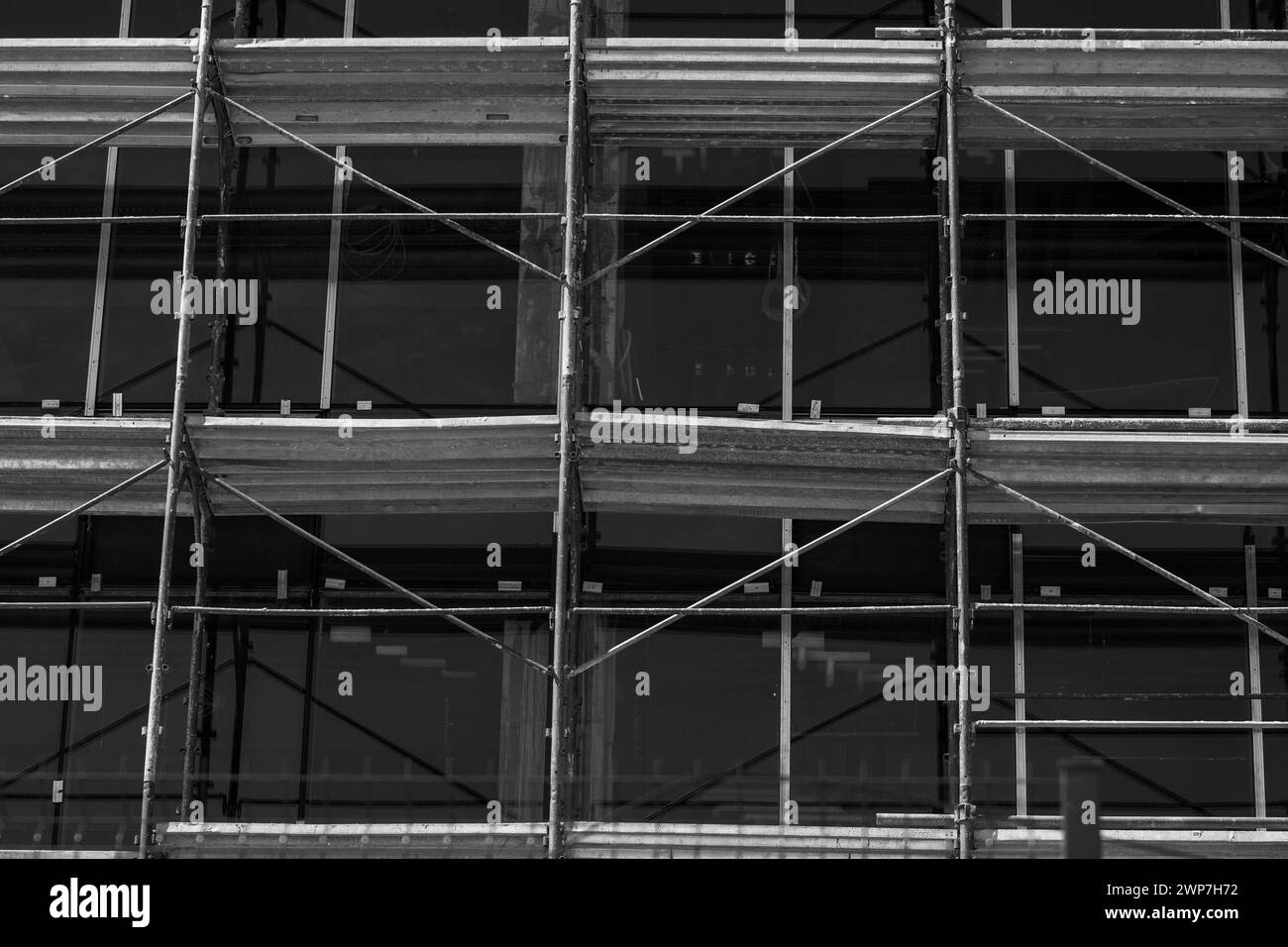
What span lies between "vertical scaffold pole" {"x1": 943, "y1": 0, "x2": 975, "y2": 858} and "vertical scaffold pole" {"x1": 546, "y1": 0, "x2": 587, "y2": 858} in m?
2.34

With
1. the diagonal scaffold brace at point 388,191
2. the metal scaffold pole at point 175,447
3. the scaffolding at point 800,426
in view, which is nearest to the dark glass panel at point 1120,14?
the scaffolding at point 800,426

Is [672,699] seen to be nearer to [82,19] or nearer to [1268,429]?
[1268,429]

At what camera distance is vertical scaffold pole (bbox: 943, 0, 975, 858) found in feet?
33.1

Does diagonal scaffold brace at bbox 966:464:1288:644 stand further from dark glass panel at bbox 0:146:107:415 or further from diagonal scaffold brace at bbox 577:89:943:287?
dark glass panel at bbox 0:146:107:415

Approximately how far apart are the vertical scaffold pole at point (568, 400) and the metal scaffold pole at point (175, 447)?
91.9 inches

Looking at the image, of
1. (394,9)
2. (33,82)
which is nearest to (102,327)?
(33,82)

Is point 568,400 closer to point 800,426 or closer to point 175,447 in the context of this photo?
point 800,426

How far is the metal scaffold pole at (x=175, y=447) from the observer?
1018 cm

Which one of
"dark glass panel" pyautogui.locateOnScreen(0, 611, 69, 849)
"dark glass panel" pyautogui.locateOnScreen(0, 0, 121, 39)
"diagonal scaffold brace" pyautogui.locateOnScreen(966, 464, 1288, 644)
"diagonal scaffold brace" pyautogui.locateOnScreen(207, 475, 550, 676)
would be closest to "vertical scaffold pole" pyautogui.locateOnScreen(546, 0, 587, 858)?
"diagonal scaffold brace" pyautogui.locateOnScreen(207, 475, 550, 676)

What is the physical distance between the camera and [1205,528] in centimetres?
1131

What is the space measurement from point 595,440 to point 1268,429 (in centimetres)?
427

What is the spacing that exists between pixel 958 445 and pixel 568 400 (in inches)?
94.4

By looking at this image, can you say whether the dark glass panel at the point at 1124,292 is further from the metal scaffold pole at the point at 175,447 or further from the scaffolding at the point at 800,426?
the metal scaffold pole at the point at 175,447

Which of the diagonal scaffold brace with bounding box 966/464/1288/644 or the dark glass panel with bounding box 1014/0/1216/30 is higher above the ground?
the dark glass panel with bounding box 1014/0/1216/30
